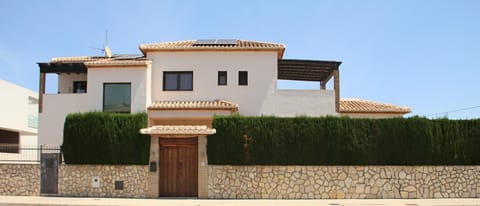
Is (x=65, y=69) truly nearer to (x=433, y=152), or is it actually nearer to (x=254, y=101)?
(x=254, y=101)

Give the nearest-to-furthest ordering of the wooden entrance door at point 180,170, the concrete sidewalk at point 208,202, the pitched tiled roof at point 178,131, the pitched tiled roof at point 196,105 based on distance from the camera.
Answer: the concrete sidewalk at point 208,202
the pitched tiled roof at point 178,131
the wooden entrance door at point 180,170
the pitched tiled roof at point 196,105

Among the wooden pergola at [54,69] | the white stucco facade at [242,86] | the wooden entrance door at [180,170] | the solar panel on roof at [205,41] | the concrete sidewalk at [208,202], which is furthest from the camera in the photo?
the solar panel on roof at [205,41]

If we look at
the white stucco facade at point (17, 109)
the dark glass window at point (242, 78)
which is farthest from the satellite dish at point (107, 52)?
the white stucco facade at point (17, 109)

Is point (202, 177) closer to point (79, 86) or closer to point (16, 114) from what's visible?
point (79, 86)

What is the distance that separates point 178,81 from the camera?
2467 cm

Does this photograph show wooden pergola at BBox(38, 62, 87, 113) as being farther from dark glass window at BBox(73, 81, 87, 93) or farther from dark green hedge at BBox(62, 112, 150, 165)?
dark green hedge at BBox(62, 112, 150, 165)

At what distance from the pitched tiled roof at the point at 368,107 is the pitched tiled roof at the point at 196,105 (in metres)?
6.32

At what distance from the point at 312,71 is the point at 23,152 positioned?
15.1 metres

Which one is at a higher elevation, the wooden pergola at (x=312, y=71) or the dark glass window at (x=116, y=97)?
the wooden pergola at (x=312, y=71)

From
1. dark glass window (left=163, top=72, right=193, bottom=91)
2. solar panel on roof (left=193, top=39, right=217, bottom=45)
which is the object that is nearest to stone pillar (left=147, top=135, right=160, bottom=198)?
dark glass window (left=163, top=72, right=193, bottom=91)

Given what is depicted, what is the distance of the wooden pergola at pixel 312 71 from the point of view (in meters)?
24.5

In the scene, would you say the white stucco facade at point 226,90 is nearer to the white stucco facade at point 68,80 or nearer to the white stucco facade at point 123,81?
the white stucco facade at point 123,81

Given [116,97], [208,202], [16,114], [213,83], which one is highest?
[213,83]

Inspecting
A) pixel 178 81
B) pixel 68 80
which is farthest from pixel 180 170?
pixel 68 80
